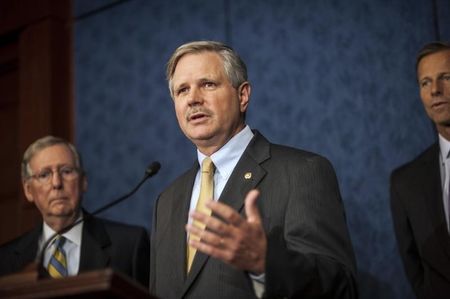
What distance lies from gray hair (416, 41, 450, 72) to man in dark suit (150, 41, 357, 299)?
89cm

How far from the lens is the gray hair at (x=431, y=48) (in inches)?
109

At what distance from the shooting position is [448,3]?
300 cm

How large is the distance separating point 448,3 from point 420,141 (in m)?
0.64

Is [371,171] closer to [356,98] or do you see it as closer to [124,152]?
[356,98]

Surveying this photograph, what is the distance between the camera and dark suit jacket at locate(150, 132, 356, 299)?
5.58ft

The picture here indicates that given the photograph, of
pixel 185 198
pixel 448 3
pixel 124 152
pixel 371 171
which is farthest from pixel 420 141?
pixel 124 152

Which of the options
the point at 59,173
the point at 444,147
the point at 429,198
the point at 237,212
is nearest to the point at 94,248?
the point at 59,173

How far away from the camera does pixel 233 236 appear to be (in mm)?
1528

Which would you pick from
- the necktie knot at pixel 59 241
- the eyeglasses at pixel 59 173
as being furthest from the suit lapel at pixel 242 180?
the eyeglasses at pixel 59 173

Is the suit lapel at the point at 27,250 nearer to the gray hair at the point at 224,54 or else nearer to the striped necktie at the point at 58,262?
the striped necktie at the point at 58,262

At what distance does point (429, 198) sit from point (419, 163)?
0.61 feet

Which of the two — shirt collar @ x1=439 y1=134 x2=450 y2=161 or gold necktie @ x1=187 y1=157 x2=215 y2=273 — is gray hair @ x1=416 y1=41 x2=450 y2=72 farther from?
gold necktie @ x1=187 y1=157 x2=215 y2=273

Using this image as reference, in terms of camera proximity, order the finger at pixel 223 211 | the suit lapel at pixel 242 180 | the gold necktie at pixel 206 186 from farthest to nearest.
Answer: the gold necktie at pixel 206 186, the suit lapel at pixel 242 180, the finger at pixel 223 211

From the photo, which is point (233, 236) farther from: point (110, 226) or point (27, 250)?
point (27, 250)
